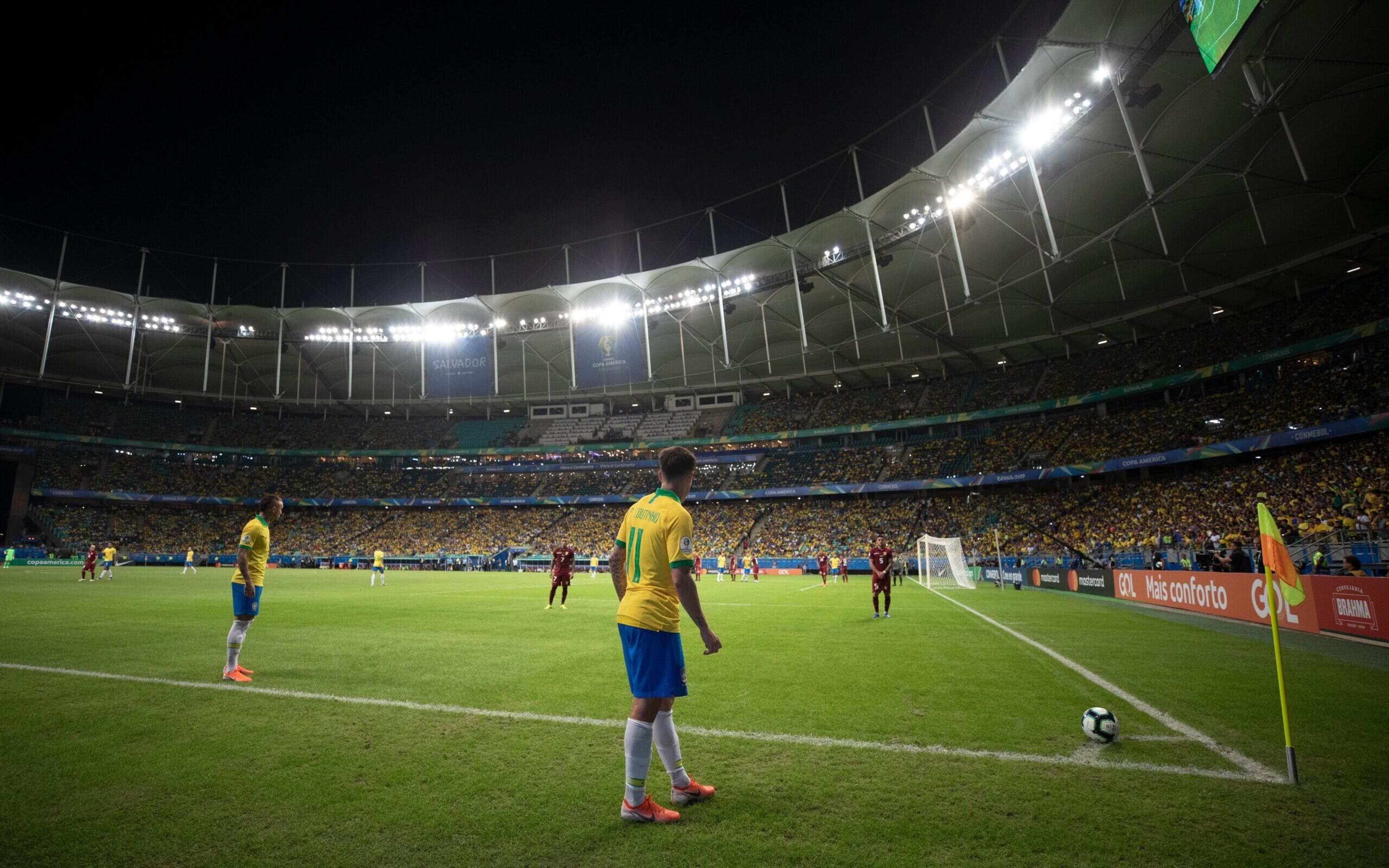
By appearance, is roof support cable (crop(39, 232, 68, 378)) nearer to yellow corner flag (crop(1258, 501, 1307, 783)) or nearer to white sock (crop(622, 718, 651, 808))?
white sock (crop(622, 718, 651, 808))

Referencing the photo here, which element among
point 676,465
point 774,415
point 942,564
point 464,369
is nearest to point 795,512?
point 774,415

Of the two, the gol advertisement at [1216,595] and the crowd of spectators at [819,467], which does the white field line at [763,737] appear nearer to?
the gol advertisement at [1216,595]

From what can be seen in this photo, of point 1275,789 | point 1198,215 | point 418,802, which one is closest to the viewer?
point 418,802

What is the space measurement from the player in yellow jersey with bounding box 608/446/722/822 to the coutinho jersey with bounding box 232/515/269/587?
6.37 m

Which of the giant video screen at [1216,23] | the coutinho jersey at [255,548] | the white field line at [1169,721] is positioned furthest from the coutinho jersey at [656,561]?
the giant video screen at [1216,23]

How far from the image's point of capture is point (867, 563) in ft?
136

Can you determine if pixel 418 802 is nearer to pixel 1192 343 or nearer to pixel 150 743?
pixel 150 743

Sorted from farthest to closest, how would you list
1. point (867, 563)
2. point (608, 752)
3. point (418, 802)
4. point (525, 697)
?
1. point (867, 563)
2. point (525, 697)
3. point (608, 752)
4. point (418, 802)

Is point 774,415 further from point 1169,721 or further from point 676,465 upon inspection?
point 676,465

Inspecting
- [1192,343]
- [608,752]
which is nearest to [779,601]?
[608,752]

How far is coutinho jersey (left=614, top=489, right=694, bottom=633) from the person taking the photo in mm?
3717

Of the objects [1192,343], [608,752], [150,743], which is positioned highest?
[1192,343]

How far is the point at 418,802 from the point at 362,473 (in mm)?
67069

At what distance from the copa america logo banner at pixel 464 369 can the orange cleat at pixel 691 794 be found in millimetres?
47839
